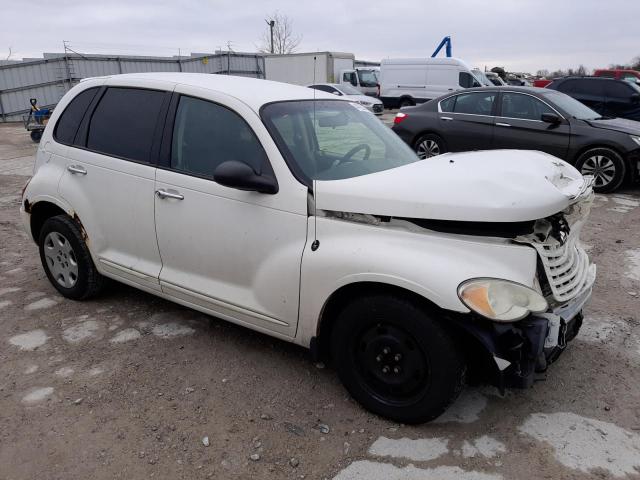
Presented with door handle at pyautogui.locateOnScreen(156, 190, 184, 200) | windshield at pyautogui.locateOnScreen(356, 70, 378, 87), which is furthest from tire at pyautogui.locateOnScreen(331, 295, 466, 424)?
windshield at pyautogui.locateOnScreen(356, 70, 378, 87)

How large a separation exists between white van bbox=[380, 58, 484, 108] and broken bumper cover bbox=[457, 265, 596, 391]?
64.5 feet

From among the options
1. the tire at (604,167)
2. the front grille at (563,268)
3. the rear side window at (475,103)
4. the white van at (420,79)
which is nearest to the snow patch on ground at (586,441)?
the front grille at (563,268)

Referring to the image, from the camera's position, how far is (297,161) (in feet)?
9.73

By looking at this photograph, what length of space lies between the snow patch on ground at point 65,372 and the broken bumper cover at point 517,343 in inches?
94.7

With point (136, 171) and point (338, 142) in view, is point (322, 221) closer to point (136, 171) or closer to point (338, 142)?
point (338, 142)

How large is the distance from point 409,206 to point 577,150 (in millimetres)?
6793

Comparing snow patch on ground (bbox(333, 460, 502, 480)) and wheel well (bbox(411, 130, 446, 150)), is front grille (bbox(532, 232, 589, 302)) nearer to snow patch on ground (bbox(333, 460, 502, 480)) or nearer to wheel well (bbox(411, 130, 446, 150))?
snow patch on ground (bbox(333, 460, 502, 480))

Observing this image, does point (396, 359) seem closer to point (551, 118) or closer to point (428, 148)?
point (551, 118)

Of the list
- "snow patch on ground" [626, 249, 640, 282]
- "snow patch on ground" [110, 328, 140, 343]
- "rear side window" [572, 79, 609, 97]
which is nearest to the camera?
"snow patch on ground" [110, 328, 140, 343]

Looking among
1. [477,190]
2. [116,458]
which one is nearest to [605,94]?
[477,190]

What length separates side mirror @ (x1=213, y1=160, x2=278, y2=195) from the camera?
2.79 m

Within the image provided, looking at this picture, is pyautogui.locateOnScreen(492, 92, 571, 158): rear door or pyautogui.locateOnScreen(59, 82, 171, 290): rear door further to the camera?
pyautogui.locateOnScreen(492, 92, 571, 158): rear door

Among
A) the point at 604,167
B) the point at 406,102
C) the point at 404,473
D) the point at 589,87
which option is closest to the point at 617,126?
the point at 604,167

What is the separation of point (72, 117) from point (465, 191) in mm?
3123
